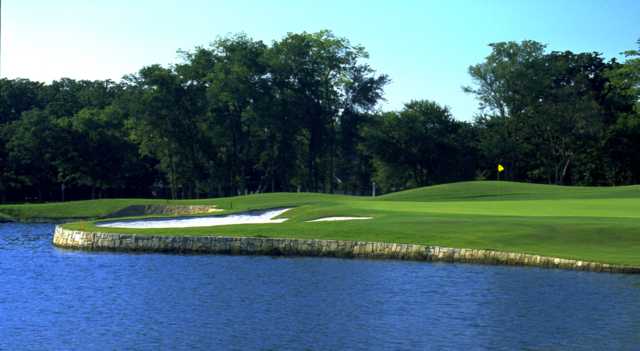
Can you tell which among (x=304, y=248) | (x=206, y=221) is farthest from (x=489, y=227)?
(x=206, y=221)

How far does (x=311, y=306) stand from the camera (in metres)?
24.6

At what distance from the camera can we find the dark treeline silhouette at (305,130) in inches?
3831

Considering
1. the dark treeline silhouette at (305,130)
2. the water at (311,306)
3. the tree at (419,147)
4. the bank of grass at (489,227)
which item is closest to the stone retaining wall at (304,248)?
the bank of grass at (489,227)

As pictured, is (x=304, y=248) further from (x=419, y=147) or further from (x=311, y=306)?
(x=419, y=147)

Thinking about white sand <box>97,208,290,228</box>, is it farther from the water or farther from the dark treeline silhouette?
the dark treeline silhouette

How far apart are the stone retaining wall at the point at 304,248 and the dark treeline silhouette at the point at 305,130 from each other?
55165 millimetres

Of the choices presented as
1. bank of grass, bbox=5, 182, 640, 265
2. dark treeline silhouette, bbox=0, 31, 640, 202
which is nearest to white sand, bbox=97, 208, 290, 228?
bank of grass, bbox=5, 182, 640, 265

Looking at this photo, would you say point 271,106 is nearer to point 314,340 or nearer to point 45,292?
point 45,292

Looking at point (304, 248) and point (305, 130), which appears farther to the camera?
point (305, 130)

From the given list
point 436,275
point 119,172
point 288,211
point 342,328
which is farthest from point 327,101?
point 342,328

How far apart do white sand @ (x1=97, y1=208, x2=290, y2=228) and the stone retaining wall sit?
15.0 ft

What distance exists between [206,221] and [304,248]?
41.6ft

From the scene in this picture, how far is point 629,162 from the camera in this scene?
9900cm

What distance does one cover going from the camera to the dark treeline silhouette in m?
97.3
